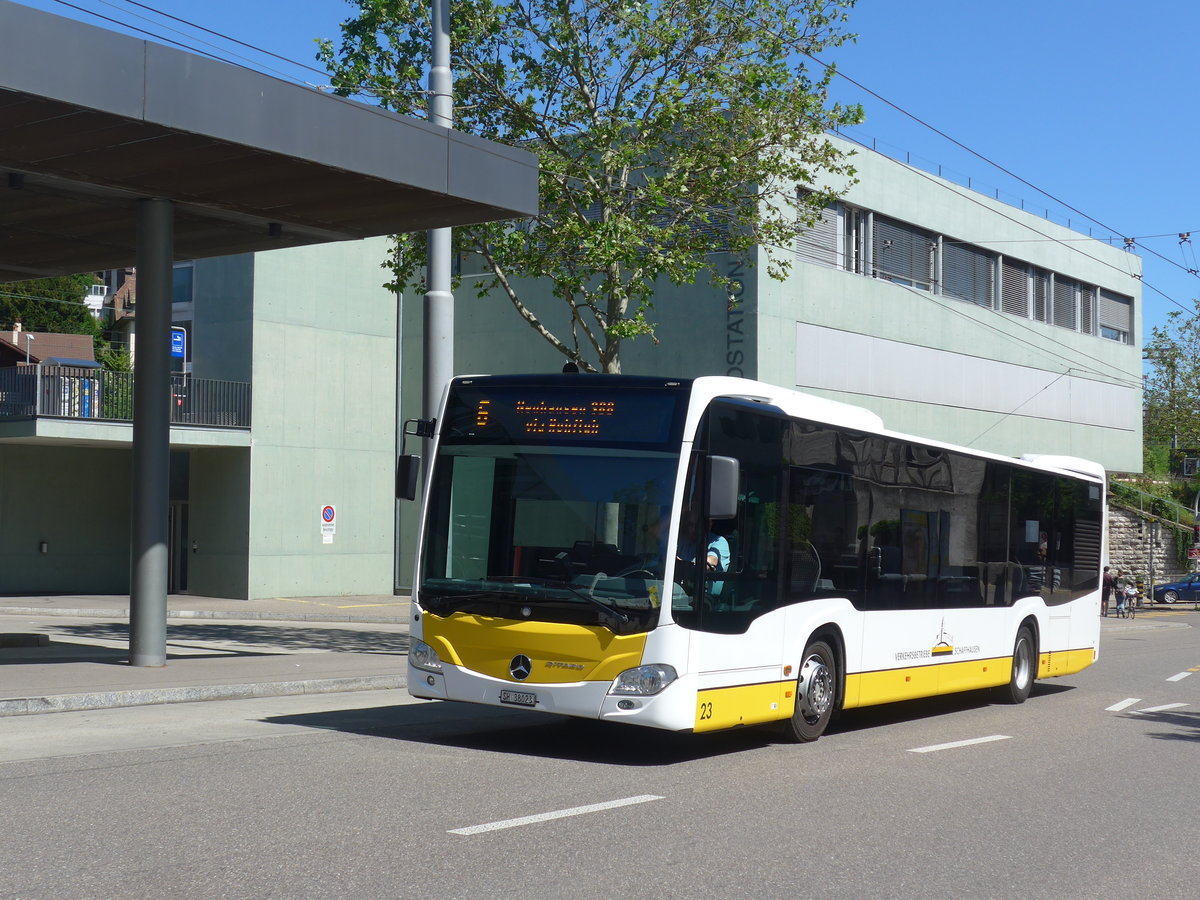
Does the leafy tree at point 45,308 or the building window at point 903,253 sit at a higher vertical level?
the leafy tree at point 45,308

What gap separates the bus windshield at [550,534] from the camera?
32.7 ft

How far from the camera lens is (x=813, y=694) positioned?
38.0 feet

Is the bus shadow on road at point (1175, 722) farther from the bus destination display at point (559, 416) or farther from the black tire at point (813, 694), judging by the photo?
the bus destination display at point (559, 416)

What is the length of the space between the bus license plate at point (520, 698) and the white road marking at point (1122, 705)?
794 cm

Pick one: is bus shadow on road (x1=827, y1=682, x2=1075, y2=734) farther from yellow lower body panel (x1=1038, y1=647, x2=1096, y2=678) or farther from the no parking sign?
the no parking sign

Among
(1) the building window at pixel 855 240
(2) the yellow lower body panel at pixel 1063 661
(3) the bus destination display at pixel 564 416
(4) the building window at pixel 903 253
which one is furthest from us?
(4) the building window at pixel 903 253

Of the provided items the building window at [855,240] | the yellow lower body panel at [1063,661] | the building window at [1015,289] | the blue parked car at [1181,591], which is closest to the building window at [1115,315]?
the building window at [1015,289]

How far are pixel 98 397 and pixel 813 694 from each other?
24413 mm

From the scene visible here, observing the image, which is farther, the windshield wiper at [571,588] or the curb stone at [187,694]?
the curb stone at [187,694]

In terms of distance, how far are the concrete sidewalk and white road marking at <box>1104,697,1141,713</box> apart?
7.74 meters

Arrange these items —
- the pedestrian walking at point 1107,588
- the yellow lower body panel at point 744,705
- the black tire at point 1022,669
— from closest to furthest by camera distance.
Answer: the yellow lower body panel at point 744,705 → the black tire at point 1022,669 → the pedestrian walking at point 1107,588

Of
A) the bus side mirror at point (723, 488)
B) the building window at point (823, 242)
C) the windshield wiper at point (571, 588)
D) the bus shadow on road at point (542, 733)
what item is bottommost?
the bus shadow on road at point (542, 733)

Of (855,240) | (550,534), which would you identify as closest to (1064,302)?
(855,240)

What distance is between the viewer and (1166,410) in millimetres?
78688
